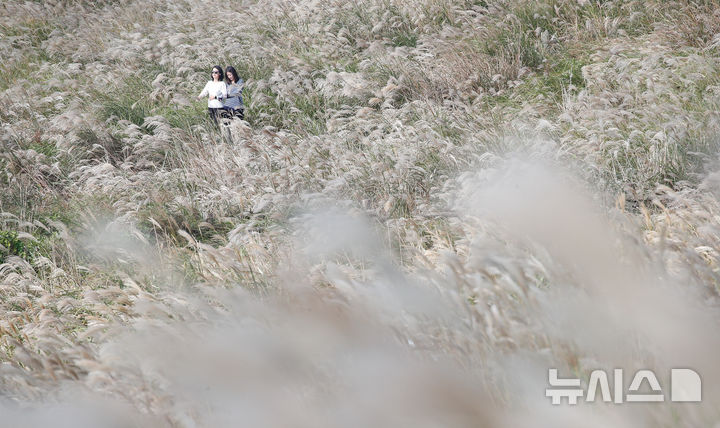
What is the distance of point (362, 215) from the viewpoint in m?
4.20

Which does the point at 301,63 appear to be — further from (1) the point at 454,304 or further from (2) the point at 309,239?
(1) the point at 454,304

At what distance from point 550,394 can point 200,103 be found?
781 cm

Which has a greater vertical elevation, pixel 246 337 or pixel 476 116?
pixel 246 337

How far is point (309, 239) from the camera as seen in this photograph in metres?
4.02

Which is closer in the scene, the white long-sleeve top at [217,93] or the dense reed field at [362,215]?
the dense reed field at [362,215]

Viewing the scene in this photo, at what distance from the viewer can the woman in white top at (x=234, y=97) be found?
754 centimetres

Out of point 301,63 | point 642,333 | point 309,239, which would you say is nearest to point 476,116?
point 309,239
